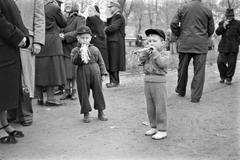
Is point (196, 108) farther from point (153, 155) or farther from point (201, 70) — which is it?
point (153, 155)

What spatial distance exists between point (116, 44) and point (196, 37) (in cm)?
266

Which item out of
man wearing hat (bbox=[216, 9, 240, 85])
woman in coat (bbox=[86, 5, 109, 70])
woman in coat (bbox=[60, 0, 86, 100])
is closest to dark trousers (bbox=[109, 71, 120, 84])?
woman in coat (bbox=[86, 5, 109, 70])

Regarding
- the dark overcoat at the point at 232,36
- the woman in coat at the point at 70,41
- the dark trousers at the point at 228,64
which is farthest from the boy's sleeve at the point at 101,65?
the dark overcoat at the point at 232,36

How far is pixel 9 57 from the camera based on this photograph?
4.05 metres

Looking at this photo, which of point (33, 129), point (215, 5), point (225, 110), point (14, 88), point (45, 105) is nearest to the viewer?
point (14, 88)

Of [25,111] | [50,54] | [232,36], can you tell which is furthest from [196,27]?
[25,111]

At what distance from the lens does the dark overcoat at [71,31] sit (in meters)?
7.10

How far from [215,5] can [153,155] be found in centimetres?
1996

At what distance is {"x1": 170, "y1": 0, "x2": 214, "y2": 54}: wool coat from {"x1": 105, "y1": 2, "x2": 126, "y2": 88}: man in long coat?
2.25 meters

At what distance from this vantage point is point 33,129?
4961 mm

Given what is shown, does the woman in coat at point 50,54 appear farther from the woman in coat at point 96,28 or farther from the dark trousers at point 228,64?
the dark trousers at point 228,64

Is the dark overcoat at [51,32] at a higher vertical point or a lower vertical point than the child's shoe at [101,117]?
higher

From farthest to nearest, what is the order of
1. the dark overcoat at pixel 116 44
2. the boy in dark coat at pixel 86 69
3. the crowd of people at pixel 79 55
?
1. the dark overcoat at pixel 116 44
2. the boy in dark coat at pixel 86 69
3. the crowd of people at pixel 79 55

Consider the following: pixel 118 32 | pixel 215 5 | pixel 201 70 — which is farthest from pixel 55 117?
pixel 215 5
